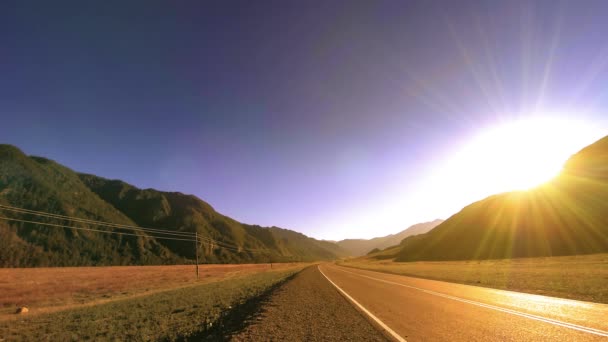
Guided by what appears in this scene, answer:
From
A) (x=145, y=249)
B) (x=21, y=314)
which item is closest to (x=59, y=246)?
(x=145, y=249)

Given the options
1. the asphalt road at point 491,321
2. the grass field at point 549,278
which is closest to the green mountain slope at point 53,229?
the asphalt road at point 491,321

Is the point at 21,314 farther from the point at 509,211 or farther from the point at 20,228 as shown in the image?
the point at 509,211

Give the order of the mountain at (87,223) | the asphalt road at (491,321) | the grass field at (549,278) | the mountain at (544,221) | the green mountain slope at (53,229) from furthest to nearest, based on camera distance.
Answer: the mountain at (87,223) < the green mountain slope at (53,229) < the mountain at (544,221) < the grass field at (549,278) < the asphalt road at (491,321)

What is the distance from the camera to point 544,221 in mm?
→ 80500

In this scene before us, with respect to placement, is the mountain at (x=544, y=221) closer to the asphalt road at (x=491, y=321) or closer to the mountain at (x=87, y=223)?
the asphalt road at (x=491, y=321)

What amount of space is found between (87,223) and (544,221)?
546 feet

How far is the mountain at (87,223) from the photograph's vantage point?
299 feet

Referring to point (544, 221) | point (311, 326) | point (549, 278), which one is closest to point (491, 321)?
point (311, 326)

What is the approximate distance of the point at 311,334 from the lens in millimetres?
7988

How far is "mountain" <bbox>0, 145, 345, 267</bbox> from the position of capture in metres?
91.1

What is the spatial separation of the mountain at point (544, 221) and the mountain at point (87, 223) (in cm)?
8517

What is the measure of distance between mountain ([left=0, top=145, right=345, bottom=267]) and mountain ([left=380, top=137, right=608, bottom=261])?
85.2 metres

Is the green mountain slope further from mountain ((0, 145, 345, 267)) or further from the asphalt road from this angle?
the asphalt road

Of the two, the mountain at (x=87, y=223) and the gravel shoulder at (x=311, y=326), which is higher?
the mountain at (x=87, y=223)
